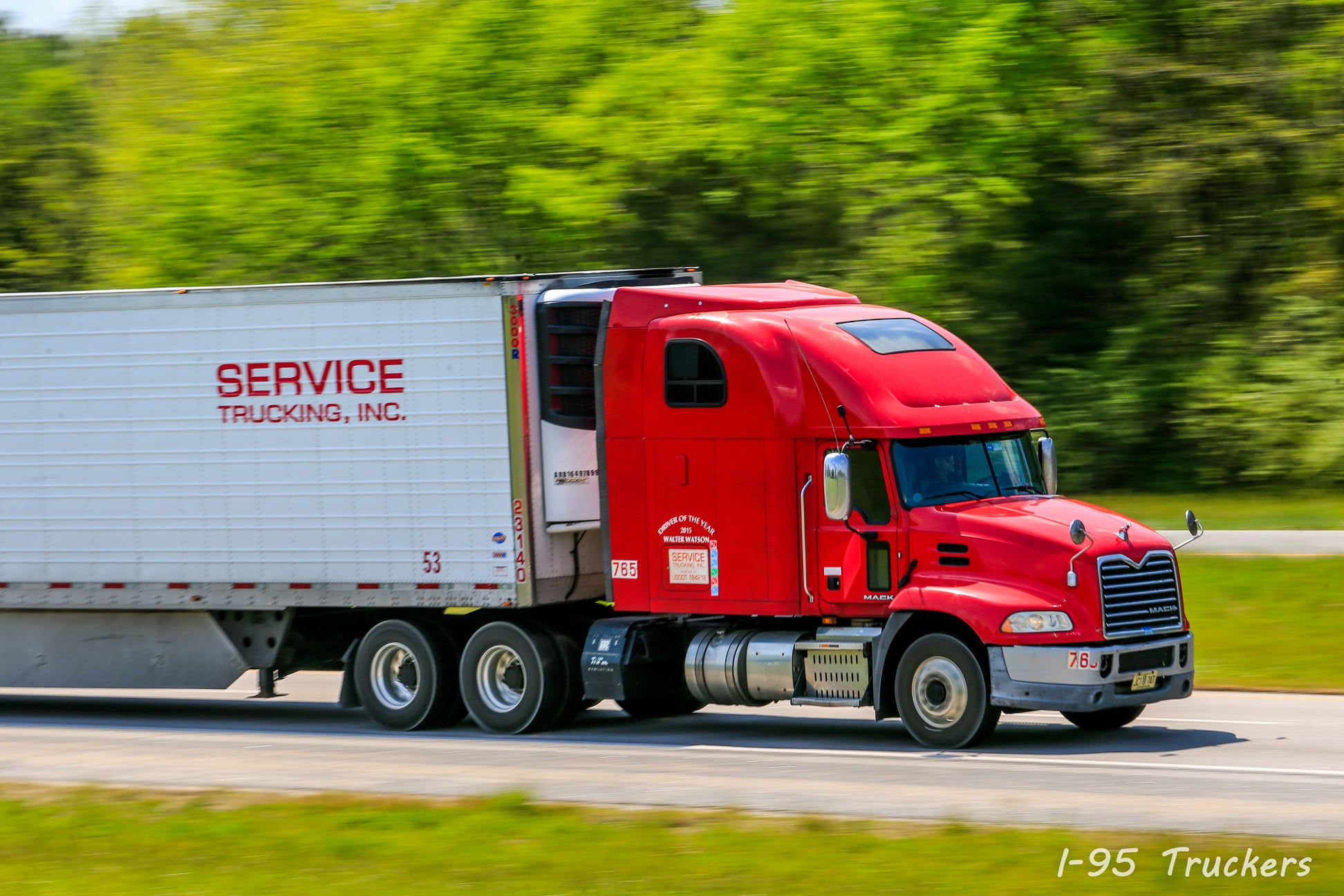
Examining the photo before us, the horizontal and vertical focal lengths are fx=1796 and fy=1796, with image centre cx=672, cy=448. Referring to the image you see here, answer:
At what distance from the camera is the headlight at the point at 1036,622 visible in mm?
12969

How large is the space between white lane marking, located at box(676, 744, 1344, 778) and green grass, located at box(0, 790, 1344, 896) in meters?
2.64

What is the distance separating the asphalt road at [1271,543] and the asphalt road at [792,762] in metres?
6.81

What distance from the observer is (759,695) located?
47.6 ft

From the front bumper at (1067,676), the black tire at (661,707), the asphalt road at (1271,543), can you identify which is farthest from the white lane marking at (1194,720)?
the asphalt road at (1271,543)

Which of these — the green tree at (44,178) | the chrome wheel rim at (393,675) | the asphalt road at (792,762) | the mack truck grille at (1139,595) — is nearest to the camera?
the asphalt road at (792,762)

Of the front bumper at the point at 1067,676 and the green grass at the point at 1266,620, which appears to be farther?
the green grass at the point at 1266,620

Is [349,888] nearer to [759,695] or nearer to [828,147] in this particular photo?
[759,695]

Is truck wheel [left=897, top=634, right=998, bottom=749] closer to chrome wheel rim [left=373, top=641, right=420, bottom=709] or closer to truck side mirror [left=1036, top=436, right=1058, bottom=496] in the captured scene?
truck side mirror [left=1036, top=436, right=1058, bottom=496]

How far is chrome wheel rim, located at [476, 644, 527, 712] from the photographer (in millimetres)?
15414

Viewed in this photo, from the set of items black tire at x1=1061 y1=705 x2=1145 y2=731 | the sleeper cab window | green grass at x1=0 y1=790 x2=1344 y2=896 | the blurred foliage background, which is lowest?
green grass at x1=0 y1=790 x2=1344 y2=896

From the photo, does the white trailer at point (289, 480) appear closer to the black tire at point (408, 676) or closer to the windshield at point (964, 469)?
the black tire at point (408, 676)

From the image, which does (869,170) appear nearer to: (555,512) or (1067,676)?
(555,512)

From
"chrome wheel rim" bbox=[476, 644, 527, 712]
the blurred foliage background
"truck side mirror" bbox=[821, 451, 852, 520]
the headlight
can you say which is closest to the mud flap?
"chrome wheel rim" bbox=[476, 644, 527, 712]

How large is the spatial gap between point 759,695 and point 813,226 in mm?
17909
